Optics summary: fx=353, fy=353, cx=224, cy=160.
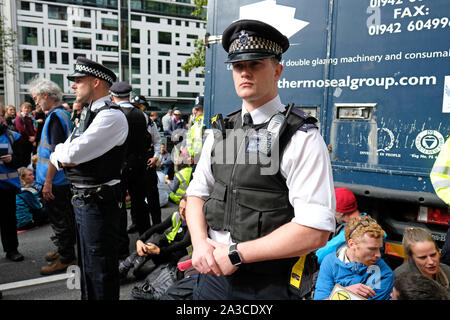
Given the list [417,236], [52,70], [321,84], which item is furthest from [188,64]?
[52,70]

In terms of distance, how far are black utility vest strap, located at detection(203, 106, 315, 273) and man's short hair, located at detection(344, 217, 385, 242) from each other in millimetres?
1257

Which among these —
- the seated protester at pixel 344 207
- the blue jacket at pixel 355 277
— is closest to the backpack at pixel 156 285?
the blue jacket at pixel 355 277

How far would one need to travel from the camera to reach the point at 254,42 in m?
1.46

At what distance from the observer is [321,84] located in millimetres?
3328

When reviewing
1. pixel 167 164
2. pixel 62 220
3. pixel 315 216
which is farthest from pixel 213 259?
pixel 167 164

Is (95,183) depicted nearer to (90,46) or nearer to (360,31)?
(360,31)

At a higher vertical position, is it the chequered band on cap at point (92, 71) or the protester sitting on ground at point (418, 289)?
the chequered band on cap at point (92, 71)

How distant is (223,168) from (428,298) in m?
1.24

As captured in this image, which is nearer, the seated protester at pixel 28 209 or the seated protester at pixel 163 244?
the seated protester at pixel 163 244

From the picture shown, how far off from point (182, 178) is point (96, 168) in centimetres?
332

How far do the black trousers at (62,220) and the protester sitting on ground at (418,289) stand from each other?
3.37 meters

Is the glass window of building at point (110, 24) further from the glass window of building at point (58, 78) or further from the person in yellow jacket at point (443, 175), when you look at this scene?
the person in yellow jacket at point (443, 175)

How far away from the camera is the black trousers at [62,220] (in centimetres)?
388

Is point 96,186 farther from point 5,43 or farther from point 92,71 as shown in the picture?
point 5,43
